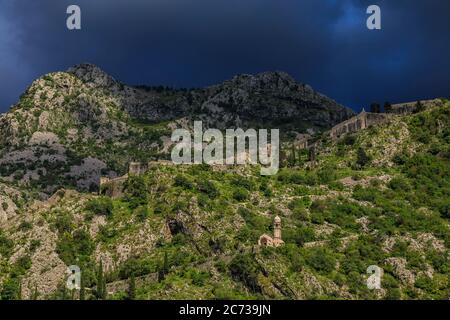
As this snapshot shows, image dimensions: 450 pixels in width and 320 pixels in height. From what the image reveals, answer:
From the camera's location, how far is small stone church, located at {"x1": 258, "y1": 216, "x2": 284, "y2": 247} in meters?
131

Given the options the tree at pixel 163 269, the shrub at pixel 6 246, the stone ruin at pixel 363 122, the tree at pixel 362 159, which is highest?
the stone ruin at pixel 363 122

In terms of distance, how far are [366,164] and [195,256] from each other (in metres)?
42.9

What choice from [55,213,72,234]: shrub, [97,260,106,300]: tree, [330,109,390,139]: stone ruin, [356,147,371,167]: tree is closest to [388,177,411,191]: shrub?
[356,147,371,167]: tree

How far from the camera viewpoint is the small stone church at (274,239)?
430ft

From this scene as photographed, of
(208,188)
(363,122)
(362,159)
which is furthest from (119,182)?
(363,122)

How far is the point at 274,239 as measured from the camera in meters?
133

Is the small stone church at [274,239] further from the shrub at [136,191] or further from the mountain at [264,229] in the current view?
the shrub at [136,191]

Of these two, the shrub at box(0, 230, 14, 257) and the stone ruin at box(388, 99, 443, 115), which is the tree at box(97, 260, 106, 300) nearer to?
the shrub at box(0, 230, 14, 257)

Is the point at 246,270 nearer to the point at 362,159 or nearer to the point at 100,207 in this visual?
the point at 100,207

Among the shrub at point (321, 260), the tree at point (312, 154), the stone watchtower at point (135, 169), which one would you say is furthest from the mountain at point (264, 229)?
the stone watchtower at point (135, 169)

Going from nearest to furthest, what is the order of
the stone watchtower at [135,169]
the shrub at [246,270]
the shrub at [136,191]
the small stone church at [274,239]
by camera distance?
the shrub at [246,270]
the small stone church at [274,239]
the shrub at [136,191]
the stone watchtower at [135,169]

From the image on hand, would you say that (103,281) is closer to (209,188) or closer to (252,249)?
(252,249)

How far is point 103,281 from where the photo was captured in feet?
403
